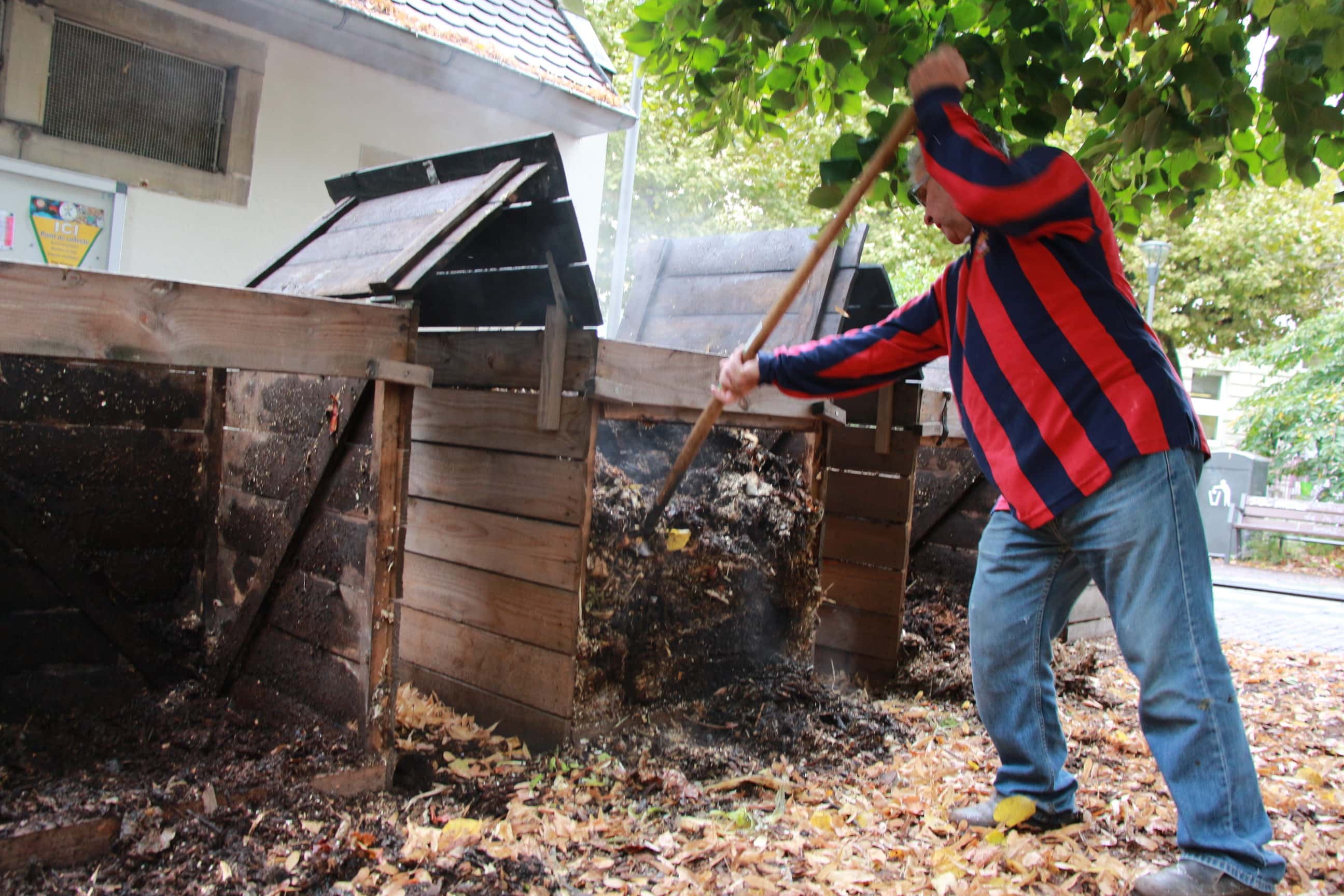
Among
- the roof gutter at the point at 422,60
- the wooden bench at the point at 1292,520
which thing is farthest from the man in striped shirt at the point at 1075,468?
the wooden bench at the point at 1292,520

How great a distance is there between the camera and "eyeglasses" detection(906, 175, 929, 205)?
10.3ft

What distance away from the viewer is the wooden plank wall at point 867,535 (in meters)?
5.15

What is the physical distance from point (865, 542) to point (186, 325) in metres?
3.51

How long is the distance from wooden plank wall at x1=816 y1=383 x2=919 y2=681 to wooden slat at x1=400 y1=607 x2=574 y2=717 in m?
1.86

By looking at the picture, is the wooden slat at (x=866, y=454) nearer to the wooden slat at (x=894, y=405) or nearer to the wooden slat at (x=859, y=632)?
the wooden slat at (x=894, y=405)

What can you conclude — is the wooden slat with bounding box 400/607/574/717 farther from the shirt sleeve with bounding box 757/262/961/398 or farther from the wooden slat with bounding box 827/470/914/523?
the wooden slat with bounding box 827/470/914/523

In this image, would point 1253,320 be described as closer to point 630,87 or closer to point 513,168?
point 630,87

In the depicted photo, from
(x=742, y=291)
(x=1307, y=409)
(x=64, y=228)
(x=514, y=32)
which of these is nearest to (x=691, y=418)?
(x=742, y=291)

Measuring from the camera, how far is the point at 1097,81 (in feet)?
11.7

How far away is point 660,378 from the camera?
3.94 meters

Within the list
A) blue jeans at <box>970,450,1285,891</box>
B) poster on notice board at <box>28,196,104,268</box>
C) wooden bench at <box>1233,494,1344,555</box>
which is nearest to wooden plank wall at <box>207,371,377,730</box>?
blue jeans at <box>970,450,1285,891</box>

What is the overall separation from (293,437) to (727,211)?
20.8 metres

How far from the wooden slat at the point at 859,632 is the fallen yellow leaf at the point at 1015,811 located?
1859 mm

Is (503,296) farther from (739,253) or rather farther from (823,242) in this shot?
(739,253)
